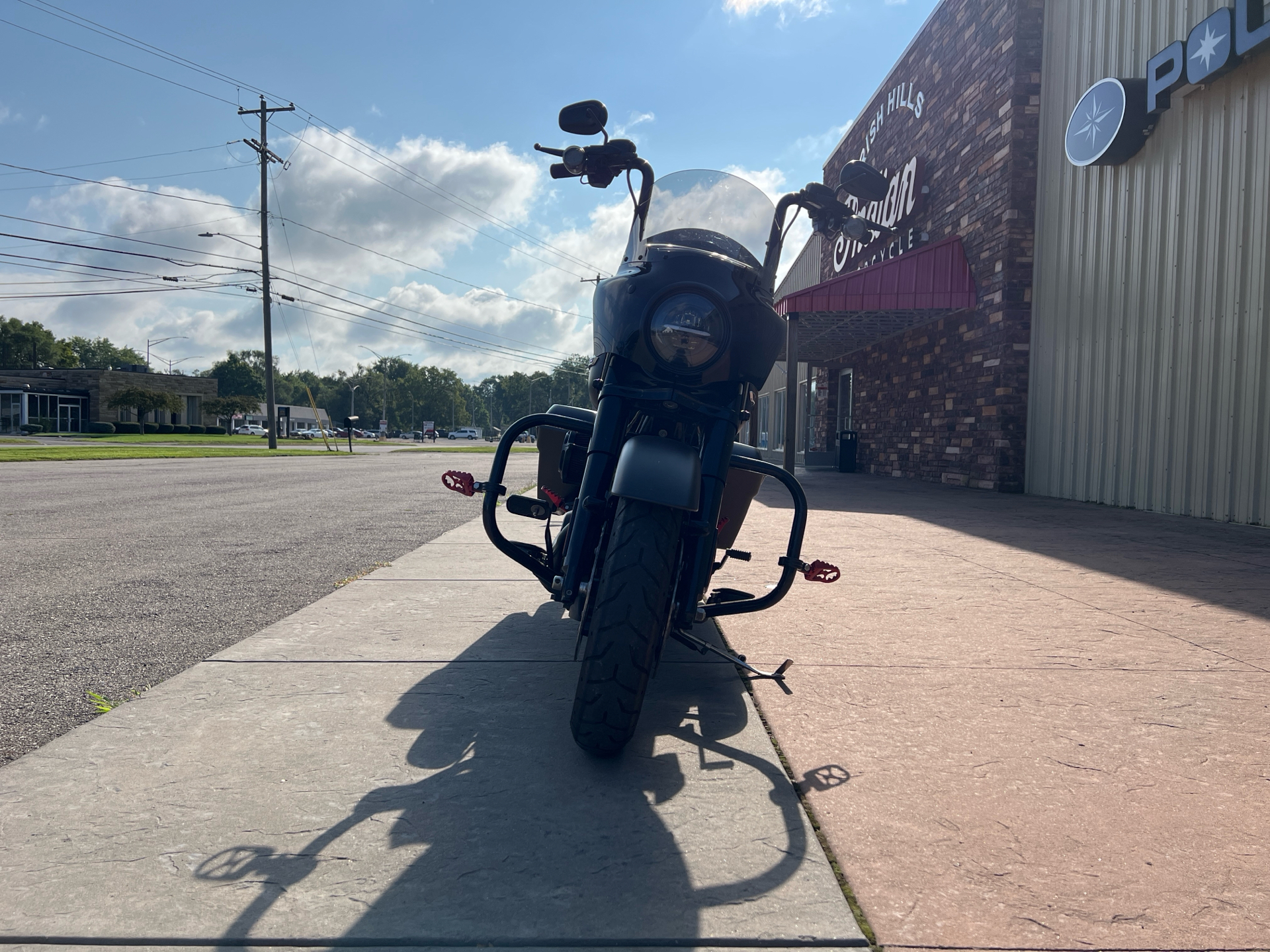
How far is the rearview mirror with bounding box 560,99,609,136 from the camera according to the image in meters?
2.99

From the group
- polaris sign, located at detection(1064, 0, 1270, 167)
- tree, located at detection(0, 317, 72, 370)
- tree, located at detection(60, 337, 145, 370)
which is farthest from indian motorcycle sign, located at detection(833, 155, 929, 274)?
tree, located at detection(60, 337, 145, 370)

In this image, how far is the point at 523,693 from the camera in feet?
9.22

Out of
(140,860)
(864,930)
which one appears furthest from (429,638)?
(864,930)

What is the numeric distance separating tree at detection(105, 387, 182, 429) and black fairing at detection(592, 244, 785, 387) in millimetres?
65734

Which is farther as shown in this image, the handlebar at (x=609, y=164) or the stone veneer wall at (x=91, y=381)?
the stone veneer wall at (x=91, y=381)

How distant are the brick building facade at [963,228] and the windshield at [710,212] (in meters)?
6.48

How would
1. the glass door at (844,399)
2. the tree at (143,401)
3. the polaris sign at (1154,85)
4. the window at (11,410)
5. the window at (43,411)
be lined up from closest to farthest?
the polaris sign at (1154,85) < the glass door at (844,399) < the window at (11,410) < the window at (43,411) < the tree at (143,401)

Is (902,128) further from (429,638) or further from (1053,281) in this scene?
(429,638)

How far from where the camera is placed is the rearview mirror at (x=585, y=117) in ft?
9.80

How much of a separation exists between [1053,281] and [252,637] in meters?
11.6

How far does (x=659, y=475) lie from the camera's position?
7.54 ft

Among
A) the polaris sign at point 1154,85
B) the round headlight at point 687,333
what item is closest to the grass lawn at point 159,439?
the polaris sign at point 1154,85

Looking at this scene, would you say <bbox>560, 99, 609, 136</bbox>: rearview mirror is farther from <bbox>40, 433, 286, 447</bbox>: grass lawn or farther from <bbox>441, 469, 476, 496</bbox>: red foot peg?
<bbox>40, 433, 286, 447</bbox>: grass lawn

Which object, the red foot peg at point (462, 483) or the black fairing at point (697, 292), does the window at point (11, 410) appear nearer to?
the red foot peg at point (462, 483)
